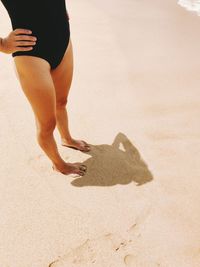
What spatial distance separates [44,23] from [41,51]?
146mm

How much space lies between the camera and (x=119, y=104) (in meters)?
3.18

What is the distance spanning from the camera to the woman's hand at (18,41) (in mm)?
1643

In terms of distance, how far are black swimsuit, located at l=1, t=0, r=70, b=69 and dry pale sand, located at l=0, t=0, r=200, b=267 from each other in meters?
0.95

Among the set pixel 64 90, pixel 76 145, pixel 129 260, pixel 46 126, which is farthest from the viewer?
pixel 76 145

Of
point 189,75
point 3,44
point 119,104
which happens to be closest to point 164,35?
point 189,75

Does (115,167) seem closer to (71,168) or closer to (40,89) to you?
(71,168)

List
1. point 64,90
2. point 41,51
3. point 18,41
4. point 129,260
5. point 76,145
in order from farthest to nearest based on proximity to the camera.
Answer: point 76,145 → point 64,90 → point 129,260 → point 41,51 → point 18,41

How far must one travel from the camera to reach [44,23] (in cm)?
172

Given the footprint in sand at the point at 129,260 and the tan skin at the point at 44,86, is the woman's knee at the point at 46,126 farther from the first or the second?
the footprint in sand at the point at 129,260

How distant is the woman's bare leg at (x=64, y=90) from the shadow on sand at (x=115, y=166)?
0.14 metres

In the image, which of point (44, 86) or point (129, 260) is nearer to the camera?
point (44, 86)

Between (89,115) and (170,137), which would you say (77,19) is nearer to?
(89,115)

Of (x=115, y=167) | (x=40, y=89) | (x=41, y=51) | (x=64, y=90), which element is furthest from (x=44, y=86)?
(x=115, y=167)

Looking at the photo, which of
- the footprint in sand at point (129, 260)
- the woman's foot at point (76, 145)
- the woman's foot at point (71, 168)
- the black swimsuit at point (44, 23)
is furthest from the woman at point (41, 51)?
the footprint in sand at point (129, 260)
